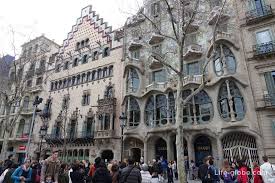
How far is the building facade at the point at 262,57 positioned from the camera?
17266mm

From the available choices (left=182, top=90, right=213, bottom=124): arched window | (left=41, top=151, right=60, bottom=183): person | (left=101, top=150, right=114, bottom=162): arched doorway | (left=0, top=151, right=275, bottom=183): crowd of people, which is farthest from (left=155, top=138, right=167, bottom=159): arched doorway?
(left=41, top=151, right=60, bottom=183): person

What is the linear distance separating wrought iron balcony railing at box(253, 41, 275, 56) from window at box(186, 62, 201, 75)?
5.28 meters

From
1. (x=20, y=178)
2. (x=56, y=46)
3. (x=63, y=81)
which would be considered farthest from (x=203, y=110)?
(x=56, y=46)

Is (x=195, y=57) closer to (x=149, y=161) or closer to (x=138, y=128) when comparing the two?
(x=138, y=128)

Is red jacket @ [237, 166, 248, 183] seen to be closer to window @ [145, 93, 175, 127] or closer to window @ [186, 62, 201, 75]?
window @ [145, 93, 175, 127]

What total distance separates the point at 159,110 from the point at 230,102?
7.09 meters

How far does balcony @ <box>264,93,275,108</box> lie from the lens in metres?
17.3

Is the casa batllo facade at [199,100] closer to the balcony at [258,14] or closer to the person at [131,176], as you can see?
the balcony at [258,14]

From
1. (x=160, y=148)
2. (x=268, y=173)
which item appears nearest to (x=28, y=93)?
(x=160, y=148)

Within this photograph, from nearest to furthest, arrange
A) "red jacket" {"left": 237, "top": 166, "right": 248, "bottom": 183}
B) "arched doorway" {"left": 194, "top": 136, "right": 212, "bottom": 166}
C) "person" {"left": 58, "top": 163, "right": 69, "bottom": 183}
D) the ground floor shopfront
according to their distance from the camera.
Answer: "person" {"left": 58, "top": 163, "right": 69, "bottom": 183} < "red jacket" {"left": 237, "top": 166, "right": 248, "bottom": 183} < the ground floor shopfront < "arched doorway" {"left": 194, "top": 136, "right": 212, "bottom": 166}

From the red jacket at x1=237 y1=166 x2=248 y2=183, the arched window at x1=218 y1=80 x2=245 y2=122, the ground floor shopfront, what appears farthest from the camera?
the arched window at x1=218 y1=80 x2=245 y2=122

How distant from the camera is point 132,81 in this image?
84.2ft

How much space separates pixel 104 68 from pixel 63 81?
8.43 metres

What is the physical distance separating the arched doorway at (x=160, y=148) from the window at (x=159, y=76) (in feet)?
21.2
